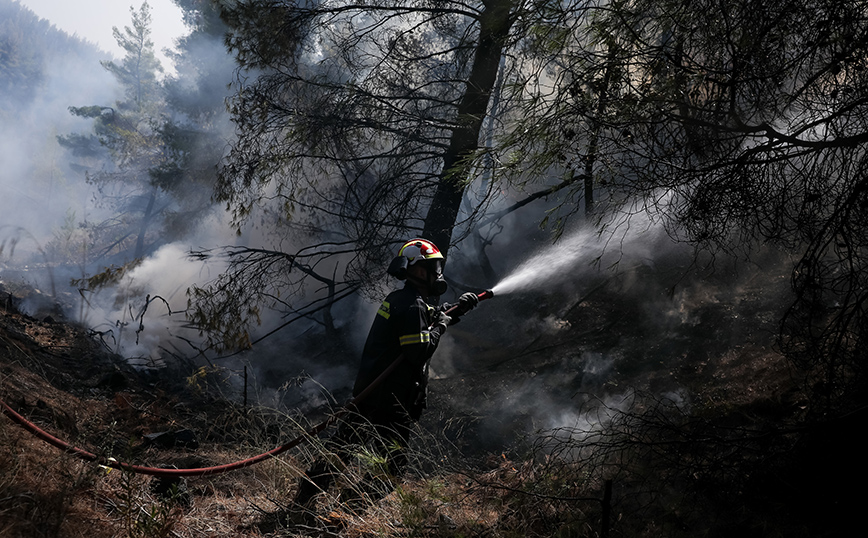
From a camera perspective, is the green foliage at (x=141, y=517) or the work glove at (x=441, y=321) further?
the work glove at (x=441, y=321)

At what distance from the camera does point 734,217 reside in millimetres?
3326

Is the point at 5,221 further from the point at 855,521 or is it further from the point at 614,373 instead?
the point at 855,521

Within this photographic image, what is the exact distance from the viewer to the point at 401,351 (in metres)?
4.27

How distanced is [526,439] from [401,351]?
8.64ft

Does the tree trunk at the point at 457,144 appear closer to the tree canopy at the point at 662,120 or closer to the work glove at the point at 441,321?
the tree canopy at the point at 662,120

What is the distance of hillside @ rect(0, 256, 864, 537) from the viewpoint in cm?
283

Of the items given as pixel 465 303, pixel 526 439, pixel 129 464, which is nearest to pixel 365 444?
pixel 465 303

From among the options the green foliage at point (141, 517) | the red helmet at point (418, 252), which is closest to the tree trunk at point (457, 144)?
the red helmet at point (418, 252)

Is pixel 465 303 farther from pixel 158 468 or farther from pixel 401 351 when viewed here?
pixel 158 468

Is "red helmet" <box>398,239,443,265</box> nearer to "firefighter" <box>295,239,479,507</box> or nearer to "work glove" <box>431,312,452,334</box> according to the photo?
"firefighter" <box>295,239,479,507</box>

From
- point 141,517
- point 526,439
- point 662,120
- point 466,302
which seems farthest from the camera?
point 526,439

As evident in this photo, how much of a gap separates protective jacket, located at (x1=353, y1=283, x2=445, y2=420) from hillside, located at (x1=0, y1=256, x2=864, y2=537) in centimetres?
41

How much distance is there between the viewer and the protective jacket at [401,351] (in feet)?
13.4

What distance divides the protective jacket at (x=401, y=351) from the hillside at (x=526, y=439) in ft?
1.34
